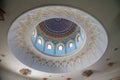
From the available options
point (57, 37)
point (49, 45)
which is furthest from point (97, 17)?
point (57, 37)

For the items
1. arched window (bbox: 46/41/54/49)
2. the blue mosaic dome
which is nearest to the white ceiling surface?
the blue mosaic dome

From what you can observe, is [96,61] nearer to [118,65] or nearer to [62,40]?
[118,65]

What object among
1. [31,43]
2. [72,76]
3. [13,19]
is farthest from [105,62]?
[13,19]

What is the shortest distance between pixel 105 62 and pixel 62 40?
5.78 metres

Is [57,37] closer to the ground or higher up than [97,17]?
higher up

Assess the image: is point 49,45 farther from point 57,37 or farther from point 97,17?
point 97,17

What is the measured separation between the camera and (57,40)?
652 inches

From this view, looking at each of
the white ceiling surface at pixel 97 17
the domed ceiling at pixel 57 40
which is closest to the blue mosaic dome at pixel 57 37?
the domed ceiling at pixel 57 40

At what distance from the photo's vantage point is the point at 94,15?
893cm

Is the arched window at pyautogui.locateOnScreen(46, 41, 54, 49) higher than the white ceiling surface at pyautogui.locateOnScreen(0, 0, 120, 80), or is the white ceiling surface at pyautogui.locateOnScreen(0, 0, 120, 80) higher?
the arched window at pyautogui.locateOnScreen(46, 41, 54, 49)

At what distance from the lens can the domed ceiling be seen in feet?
35.3

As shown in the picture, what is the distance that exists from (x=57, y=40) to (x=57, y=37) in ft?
1.11

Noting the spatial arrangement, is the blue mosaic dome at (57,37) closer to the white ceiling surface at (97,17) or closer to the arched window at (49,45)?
the arched window at (49,45)

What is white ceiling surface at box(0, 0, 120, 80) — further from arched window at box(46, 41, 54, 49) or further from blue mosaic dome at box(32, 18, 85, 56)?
arched window at box(46, 41, 54, 49)
